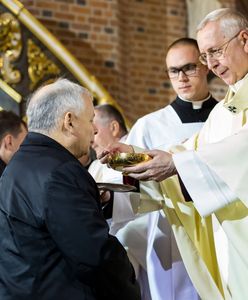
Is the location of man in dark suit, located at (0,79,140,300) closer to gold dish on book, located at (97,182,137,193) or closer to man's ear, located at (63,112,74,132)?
man's ear, located at (63,112,74,132)

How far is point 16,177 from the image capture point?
2756mm

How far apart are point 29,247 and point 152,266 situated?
1338 mm

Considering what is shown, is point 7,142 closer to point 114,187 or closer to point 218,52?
point 114,187

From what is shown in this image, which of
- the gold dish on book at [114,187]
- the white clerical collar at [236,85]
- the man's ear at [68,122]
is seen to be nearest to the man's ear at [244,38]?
the white clerical collar at [236,85]

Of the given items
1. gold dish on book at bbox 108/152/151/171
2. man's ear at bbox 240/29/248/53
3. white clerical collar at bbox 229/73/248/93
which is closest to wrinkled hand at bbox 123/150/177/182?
gold dish on book at bbox 108/152/151/171

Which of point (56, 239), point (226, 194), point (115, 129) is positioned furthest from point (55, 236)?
point (115, 129)

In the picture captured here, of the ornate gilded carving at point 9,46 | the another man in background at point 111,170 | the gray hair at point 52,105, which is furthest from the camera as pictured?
the ornate gilded carving at point 9,46

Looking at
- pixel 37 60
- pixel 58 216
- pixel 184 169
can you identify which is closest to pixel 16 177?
pixel 58 216

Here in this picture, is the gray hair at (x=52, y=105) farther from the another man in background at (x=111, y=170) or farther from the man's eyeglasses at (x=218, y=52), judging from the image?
the man's eyeglasses at (x=218, y=52)

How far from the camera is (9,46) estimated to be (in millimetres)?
5980

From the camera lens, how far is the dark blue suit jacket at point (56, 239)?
2.63m

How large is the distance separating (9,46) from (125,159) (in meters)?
3.22

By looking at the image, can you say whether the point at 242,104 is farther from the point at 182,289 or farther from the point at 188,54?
the point at 182,289

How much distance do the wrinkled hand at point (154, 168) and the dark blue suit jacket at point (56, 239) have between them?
40cm
